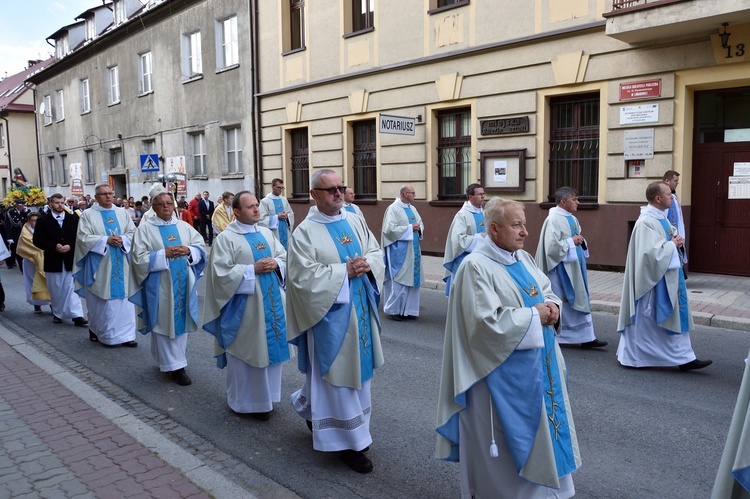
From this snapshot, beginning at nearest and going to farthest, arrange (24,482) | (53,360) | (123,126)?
(24,482) → (53,360) → (123,126)

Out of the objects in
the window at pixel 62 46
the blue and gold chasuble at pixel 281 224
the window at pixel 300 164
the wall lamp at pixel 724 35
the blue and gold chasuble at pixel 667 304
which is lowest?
the blue and gold chasuble at pixel 667 304

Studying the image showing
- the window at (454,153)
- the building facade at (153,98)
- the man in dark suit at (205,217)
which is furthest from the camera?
the building facade at (153,98)

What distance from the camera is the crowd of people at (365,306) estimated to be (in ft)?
10.9

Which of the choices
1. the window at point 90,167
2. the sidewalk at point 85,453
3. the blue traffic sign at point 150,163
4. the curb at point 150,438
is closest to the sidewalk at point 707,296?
the sidewalk at point 85,453

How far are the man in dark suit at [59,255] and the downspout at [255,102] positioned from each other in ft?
39.3

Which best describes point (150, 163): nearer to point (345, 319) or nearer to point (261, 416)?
point (261, 416)

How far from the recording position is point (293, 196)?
20703mm

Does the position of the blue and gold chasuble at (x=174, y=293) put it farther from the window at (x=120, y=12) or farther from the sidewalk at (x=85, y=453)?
the window at (x=120, y=12)

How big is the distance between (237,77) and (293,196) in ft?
16.1

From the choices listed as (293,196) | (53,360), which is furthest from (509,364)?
(293,196)

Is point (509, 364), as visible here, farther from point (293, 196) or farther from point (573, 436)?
point (293, 196)

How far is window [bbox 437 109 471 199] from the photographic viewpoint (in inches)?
602

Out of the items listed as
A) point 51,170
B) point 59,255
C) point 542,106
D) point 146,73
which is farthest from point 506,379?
point 51,170

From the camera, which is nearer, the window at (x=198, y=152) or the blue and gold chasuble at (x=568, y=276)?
the blue and gold chasuble at (x=568, y=276)
